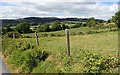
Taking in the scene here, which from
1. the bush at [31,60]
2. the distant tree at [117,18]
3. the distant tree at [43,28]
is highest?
the distant tree at [117,18]

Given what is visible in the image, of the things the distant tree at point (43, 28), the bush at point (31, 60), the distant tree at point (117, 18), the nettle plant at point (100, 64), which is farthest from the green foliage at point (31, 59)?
the distant tree at point (43, 28)

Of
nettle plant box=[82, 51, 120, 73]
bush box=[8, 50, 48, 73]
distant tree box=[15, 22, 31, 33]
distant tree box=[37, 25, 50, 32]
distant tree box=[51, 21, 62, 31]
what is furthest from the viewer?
distant tree box=[51, 21, 62, 31]

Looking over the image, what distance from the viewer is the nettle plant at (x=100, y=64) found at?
1110cm

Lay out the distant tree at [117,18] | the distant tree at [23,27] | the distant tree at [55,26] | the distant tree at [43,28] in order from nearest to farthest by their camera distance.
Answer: the distant tree at [117,18]
the distant tree at [23,27]
the distant tree at [43,28]
the distant tree at [55,26]

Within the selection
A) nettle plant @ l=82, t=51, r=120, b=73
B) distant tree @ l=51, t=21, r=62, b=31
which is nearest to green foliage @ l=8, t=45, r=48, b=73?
Result: nettle plant @ l=82, t=51, r=120, b=73

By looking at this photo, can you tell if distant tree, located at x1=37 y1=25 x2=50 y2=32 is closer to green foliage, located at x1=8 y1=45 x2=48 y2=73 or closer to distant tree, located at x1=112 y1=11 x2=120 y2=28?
distant tree, located at x1=112 y1=11 x2=120 y2=28

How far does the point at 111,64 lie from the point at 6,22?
6094 cm

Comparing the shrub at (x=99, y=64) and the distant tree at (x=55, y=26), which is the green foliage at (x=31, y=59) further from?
the distant tree at (x=55, y=26)

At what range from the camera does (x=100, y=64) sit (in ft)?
37.4

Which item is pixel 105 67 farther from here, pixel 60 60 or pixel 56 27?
pixel 56 27

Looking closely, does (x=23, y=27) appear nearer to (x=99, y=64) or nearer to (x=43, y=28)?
(x=43, y=28)

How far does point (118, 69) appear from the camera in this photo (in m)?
10.9

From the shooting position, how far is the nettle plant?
36.4ft

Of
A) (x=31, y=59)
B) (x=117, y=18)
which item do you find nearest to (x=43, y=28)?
(x=117, y=18)
